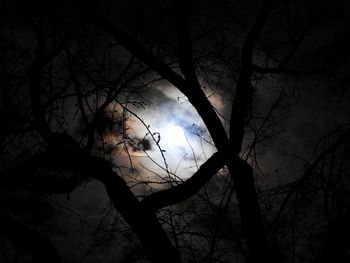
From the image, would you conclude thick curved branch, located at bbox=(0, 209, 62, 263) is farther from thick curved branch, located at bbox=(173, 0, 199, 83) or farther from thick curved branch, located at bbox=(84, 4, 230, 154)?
thick curved branch, located at bbox=(173, 0, 199, 83)

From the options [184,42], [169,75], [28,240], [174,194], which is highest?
[184,42]

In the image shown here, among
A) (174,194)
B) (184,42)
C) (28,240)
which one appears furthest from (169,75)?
(28,240)

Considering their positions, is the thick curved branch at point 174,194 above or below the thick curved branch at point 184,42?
below

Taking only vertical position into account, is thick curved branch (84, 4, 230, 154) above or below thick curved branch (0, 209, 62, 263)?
above

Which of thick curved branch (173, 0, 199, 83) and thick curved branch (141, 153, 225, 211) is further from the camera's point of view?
thick curved branch (173, 0, 199, 83)

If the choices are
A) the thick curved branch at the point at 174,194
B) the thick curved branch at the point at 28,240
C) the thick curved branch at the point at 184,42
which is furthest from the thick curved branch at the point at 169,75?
the thick curved branch at the point at 28,240

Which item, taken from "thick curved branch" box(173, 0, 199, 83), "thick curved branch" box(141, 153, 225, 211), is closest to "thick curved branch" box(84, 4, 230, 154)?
"thick curved branch" box(173, 0, 199, 83)

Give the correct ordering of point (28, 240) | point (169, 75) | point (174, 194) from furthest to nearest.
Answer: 1. point (169, 75)
2. point (174, 194)
3. point (28, 240)

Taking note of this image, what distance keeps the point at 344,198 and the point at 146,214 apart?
2367mm

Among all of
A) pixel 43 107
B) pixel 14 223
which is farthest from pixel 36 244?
pixel 43 107

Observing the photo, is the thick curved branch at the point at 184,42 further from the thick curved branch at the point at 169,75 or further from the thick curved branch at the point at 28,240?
the thick curved branch at the point at 28,240

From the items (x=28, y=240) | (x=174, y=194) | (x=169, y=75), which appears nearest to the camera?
(x=28, y=240)

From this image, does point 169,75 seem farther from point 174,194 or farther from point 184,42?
point 174,194

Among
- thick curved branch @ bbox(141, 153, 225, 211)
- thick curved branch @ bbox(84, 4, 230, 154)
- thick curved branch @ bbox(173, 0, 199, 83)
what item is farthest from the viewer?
thick curved branch @ bbox(173, 0, 199, 83)
